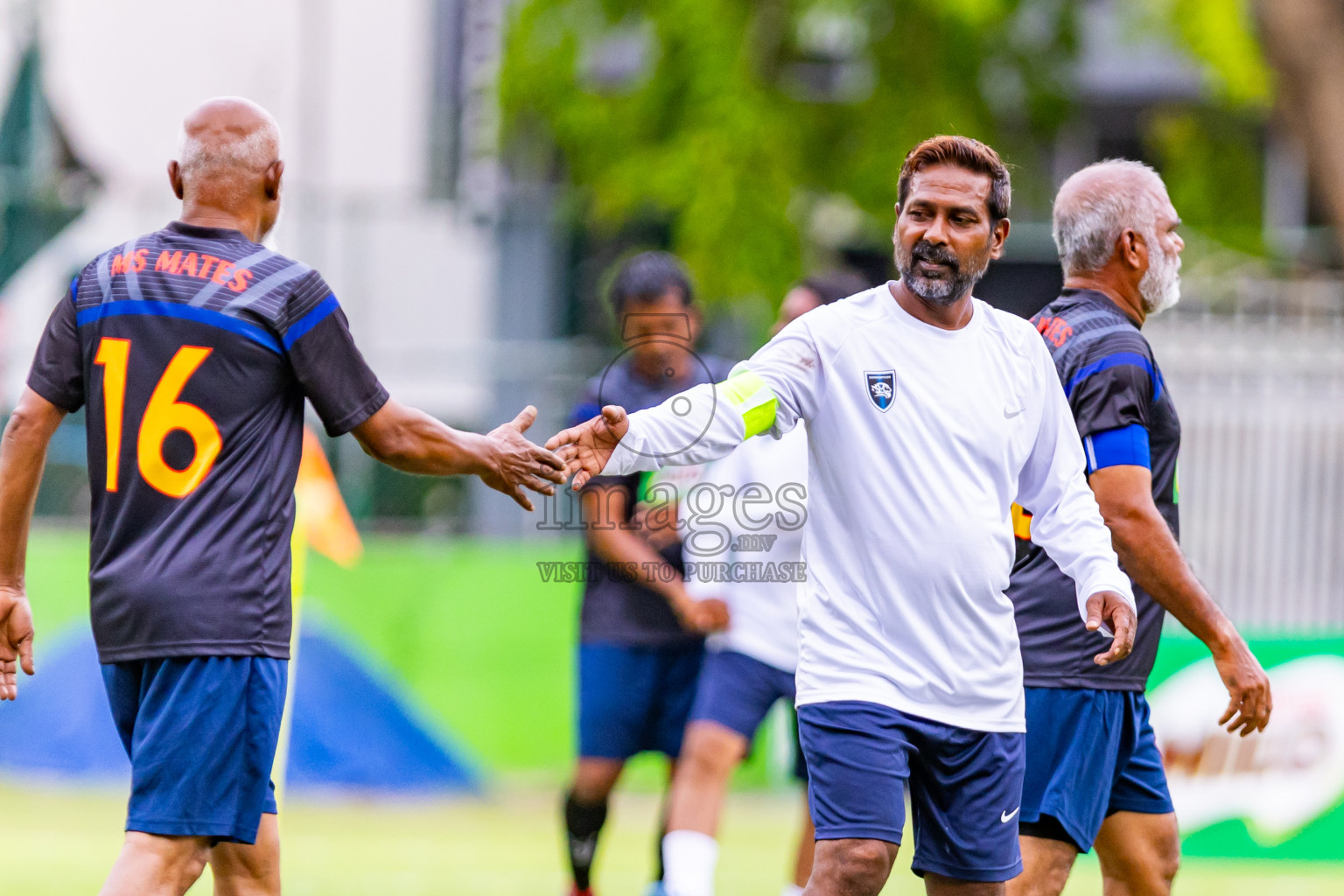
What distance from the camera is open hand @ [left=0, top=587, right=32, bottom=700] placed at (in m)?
4.64

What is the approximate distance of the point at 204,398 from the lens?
4.48 meters

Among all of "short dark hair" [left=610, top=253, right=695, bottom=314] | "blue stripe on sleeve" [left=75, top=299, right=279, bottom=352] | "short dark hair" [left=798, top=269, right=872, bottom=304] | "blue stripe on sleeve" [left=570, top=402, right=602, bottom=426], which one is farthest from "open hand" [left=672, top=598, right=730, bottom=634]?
"blue stripe on sleeve" [left=75, top=299, right=279, bottom=352]

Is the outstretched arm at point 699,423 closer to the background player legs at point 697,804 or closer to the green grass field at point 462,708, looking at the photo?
the background player legs at point 697,804

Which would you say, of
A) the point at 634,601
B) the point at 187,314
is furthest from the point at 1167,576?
the point at 634,601

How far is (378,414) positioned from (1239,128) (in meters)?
19.2

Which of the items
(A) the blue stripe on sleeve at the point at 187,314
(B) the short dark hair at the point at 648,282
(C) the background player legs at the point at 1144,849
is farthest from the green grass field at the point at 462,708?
(A) the blue stripe on sleeve at the point at 187,314

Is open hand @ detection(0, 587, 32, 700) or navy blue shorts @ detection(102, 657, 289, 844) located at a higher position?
open hand @ detection(0, 587, 32, 700)

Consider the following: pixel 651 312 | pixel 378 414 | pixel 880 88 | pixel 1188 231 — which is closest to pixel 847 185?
pixel 880 88

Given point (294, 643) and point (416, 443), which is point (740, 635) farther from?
point (294, 643)

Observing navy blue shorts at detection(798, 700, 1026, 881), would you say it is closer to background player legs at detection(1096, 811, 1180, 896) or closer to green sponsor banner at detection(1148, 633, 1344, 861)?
background player legs at detection(1096, 811, 1180, 896)

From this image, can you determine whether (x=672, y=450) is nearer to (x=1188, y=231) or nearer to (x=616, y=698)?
(x=616, y=698)

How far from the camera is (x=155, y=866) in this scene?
4355mm

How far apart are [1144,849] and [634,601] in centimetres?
263

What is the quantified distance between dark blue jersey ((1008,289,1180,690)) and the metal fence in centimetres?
753
